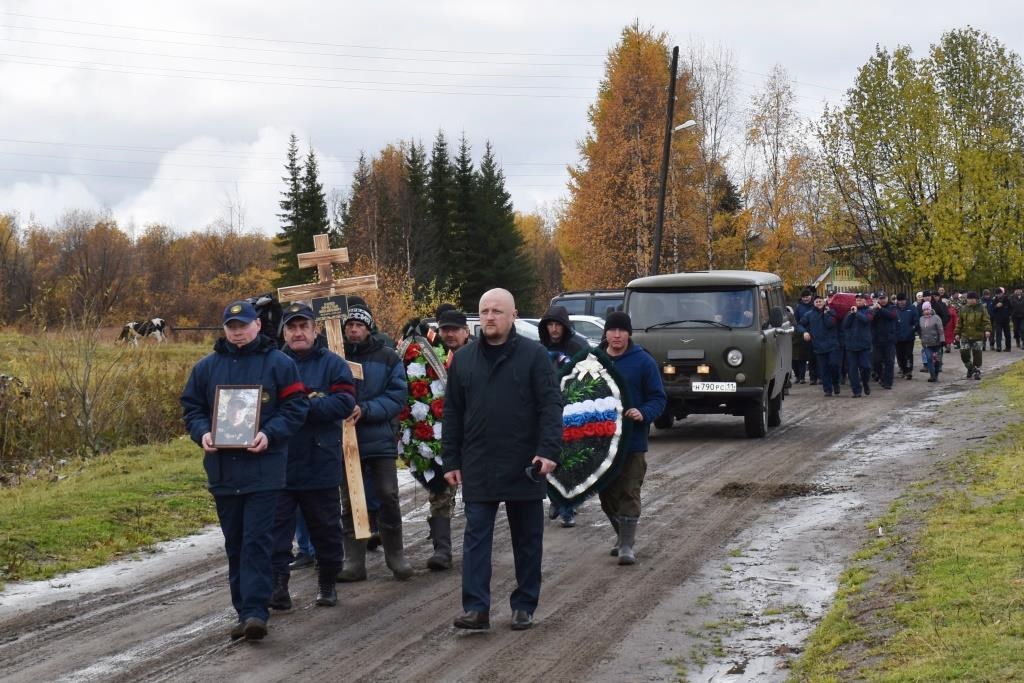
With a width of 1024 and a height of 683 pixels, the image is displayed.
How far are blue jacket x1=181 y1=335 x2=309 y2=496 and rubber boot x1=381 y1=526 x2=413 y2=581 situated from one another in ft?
6.55

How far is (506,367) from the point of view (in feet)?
25.3

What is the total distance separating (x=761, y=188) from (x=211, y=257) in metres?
42.7

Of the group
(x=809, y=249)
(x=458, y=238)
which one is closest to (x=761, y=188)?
(x=809, y=249)

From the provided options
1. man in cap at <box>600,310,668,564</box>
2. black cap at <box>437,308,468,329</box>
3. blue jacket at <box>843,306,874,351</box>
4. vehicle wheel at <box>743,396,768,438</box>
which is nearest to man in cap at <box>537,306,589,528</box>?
man in cap at <box>600,310,668,564</box>

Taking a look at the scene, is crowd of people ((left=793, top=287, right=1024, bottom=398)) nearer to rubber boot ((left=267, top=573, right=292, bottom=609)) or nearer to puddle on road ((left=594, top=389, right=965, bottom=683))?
puddle on road ((left=594, top=389, right=965, bottom=683))

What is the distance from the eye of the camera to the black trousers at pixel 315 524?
8.39m

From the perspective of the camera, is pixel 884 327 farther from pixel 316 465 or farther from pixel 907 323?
pixel 316 465

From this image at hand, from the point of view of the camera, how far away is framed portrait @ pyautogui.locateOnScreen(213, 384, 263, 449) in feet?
24.5

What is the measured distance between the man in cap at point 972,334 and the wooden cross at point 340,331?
20.1 metres

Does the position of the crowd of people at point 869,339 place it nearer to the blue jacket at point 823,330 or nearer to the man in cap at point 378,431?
the blue jacket at point 823,330

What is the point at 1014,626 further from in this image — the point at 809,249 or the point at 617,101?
the point at 809,249

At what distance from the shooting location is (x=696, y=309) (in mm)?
18250

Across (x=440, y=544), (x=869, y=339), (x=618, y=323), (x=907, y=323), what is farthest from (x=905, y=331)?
(x=440, y=544)

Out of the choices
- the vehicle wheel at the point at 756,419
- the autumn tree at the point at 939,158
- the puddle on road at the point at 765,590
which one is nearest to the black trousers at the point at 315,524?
the puddle on road at the point at 765,590
